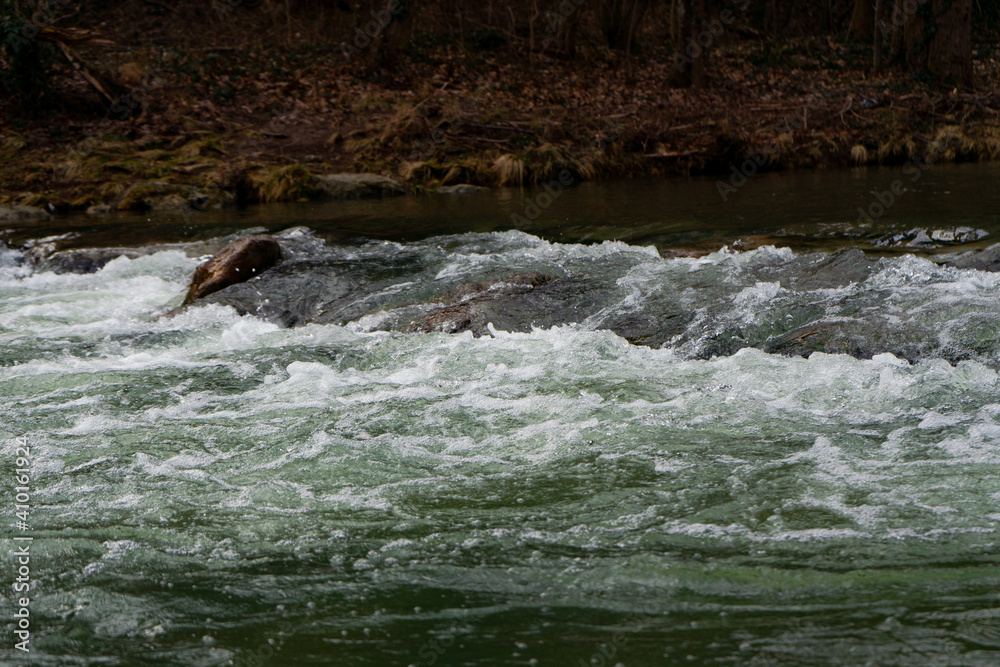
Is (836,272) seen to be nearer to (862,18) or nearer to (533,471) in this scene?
(533,471)

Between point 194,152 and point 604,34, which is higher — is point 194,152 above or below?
below

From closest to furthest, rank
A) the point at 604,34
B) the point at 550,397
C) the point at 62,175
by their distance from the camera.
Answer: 1. the point at 550,397
2. the point at 62,175
3. the point at 604,34

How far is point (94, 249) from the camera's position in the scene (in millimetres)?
10297

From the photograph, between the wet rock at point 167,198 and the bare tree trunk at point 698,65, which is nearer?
the wet rock at point 167,198

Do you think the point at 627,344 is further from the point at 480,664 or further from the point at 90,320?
the point at 90,320

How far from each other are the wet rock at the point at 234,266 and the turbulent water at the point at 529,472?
16.5 inches

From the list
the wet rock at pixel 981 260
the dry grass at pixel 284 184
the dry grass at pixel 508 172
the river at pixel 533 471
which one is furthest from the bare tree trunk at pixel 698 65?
the wet rock at pixel 981 260

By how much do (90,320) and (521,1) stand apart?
63.7 feet

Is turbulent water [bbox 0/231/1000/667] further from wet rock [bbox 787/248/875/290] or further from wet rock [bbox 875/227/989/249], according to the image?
wet rock [bbox 875/227/989/249]

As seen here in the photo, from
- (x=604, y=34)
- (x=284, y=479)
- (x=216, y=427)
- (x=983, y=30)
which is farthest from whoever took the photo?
(x=983, y=30)

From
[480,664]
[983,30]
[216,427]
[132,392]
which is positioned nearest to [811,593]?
[480,664]

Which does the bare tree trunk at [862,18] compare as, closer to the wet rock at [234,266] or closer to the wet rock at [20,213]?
the wet rock at [20,213]

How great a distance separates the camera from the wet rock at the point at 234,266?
314 inches

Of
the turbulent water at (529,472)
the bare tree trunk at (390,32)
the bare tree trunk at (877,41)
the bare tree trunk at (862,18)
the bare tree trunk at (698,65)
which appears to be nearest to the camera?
the turbulent water at (529,472)
